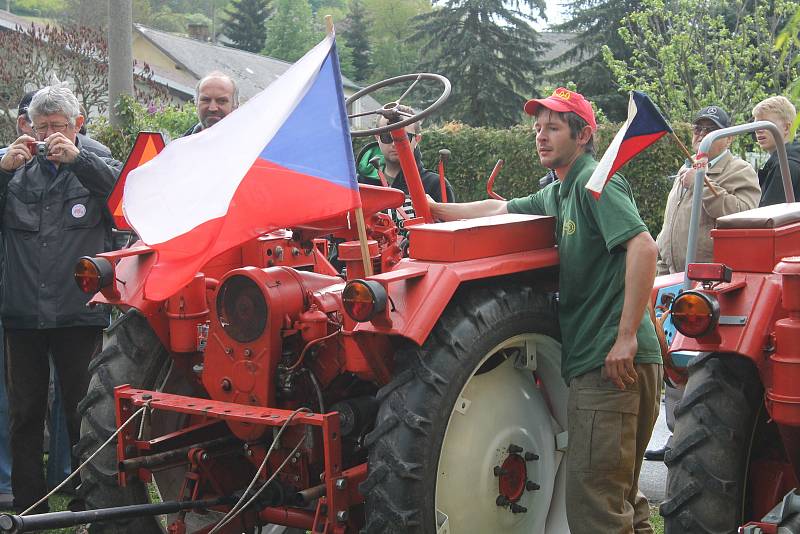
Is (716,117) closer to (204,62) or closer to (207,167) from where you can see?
(207,167)

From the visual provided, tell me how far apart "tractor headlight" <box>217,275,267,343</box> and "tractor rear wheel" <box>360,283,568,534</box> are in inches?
24.7

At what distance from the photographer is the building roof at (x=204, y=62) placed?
4578 centimetres

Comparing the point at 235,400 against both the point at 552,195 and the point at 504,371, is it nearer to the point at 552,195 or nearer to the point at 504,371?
the point at 504,371

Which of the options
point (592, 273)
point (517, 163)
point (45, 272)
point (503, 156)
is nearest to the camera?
point (592, 273)

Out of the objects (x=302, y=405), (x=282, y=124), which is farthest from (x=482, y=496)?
(x=282, y=124)

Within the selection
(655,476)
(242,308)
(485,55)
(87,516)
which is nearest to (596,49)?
(485,55)

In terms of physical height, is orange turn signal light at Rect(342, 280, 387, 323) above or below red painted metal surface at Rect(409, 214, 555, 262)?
below

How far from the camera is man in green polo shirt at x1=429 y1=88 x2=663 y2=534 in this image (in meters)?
3.60

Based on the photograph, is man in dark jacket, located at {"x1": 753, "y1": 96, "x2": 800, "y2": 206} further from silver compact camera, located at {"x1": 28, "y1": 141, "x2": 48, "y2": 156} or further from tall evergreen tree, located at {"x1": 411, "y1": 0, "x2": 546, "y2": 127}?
tall evergreen tree, located at {"x1": 411, "y1": 0, "x2": 546, "y2": 127}

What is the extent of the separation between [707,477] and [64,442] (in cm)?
397

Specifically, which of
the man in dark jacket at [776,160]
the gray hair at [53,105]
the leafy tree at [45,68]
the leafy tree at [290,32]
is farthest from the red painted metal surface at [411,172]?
the leafy tree at [290,32]

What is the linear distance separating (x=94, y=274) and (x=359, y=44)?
58.1 metres

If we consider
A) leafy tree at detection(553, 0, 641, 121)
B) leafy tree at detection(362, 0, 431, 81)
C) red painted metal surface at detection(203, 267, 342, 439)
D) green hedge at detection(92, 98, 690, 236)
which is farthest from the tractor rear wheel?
leafy tree at detection(362, 0, 431, 81)

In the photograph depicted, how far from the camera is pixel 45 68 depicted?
2166 centimetres
